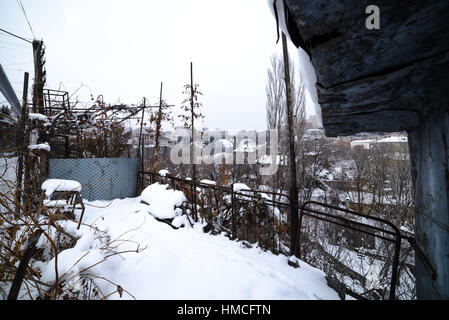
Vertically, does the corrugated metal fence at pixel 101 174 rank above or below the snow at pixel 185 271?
above

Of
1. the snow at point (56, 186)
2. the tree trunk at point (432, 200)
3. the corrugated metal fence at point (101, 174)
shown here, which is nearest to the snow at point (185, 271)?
the snow at point (56, 186)

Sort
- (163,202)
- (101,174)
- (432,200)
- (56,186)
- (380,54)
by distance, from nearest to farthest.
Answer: (380,54) → (432,200) → (56,186) → (163,202) → (101,174)

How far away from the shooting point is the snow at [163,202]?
456 cm

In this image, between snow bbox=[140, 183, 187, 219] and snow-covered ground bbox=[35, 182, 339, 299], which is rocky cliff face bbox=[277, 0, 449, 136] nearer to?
snow-covered ground bbox=[35, 182, 339, 299]

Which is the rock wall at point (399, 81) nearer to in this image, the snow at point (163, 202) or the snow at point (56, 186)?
the snow at point (56, 186)

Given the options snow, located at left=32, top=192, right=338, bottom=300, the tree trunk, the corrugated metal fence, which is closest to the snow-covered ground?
snow, located at left=32, top=192, right=338, bottom=300

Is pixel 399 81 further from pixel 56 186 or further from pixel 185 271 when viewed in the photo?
A: pixel 56 186

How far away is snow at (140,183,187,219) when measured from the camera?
15.0ft

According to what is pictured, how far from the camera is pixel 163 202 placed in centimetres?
480

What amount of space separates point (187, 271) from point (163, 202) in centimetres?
265

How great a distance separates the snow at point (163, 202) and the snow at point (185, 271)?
1.11 meters

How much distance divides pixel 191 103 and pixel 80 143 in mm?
5099

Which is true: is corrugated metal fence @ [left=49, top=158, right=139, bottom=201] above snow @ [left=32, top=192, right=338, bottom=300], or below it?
above

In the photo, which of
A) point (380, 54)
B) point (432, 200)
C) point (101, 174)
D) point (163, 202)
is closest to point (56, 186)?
point (163, 202)
